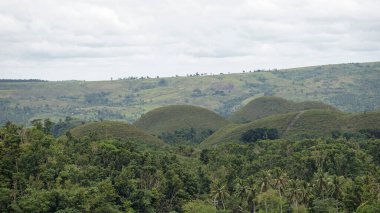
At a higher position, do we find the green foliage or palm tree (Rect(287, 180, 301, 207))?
palm tree (Rect(287, 180, 301, 207))

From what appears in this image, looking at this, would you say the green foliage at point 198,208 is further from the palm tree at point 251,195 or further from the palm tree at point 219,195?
the palm tree at point 251,195

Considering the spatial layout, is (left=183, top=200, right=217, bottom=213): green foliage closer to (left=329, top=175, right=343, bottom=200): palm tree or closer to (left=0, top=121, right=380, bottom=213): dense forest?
(left=0, top=121, right=380, bottom=213): dense forest

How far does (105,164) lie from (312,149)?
235 feet

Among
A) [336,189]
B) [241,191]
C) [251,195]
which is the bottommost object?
[251,195]

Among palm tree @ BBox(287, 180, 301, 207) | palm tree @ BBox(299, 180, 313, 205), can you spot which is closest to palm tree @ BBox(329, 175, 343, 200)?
palm tree @ BBox(299, 180, 313, 205)

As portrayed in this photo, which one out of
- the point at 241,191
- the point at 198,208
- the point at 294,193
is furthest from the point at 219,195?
the point at 294,193

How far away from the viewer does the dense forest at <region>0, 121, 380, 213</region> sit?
129375 mm

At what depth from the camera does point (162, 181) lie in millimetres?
146625

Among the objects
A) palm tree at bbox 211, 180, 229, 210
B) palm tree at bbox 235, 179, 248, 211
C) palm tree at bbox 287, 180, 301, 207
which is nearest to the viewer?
palm tree at bbox 287, 180, 301, 207

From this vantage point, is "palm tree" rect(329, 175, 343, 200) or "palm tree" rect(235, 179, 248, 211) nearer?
"palm tree" rect(329, 175, 343, 200)

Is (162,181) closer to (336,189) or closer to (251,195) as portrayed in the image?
(251,195)

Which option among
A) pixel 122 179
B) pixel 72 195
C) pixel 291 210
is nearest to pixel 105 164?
pixel 122 179

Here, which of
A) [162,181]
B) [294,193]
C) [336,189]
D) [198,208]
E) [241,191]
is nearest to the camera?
[198,208]

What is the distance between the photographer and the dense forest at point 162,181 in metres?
129
